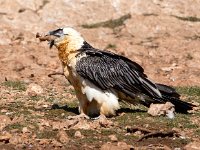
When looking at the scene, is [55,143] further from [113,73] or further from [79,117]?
[113,73]

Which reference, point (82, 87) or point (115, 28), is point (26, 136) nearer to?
point (82, 87)

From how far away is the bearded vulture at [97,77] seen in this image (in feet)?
39.0

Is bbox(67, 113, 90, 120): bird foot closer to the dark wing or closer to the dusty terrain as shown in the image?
the dusty terrain

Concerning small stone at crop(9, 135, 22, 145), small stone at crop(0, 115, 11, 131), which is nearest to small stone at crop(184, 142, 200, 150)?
small stone at crop(9, 135, 22, 145)

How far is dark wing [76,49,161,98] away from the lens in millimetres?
11875

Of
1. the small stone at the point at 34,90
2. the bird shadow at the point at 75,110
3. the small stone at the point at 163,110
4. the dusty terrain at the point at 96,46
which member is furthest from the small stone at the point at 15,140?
the small stone at the point at 34,90

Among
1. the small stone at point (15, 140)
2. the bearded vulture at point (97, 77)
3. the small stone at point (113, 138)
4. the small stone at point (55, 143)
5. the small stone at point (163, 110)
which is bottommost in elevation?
the small stone at point (163, 110)

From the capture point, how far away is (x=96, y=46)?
2231cm

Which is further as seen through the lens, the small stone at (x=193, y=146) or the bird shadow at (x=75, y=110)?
the bird shadow at (x=75, y=110)

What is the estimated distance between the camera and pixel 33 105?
44.9ft

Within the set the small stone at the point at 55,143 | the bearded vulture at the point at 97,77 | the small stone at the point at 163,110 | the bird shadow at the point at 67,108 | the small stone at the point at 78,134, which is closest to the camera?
the small stone at the point at 55,143

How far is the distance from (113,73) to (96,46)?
10.2 metres

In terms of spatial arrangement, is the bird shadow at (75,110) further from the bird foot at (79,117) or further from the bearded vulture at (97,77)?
the bird foot at (79,117)

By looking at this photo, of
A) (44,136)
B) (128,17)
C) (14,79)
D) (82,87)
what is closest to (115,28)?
(128,17)
